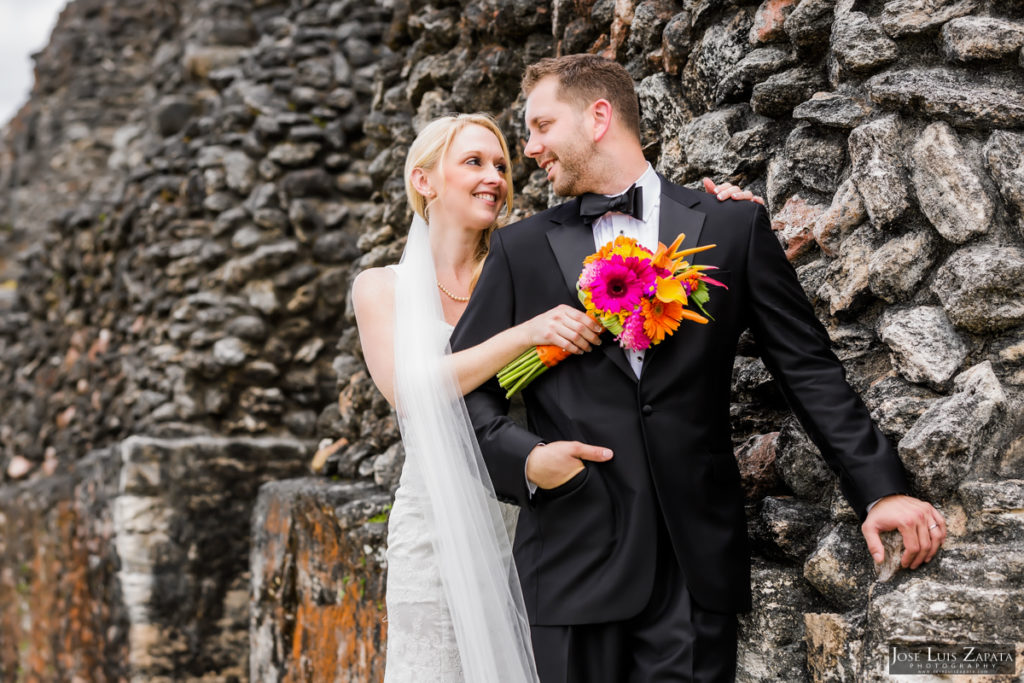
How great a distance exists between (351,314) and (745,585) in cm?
329

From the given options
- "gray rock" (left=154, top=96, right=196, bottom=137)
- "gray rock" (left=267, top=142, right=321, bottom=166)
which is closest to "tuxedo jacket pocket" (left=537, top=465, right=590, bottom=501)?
"gray rock" (left=267, top=142, right=321, bottom=166)

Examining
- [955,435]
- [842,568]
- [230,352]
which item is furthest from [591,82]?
[230,352]

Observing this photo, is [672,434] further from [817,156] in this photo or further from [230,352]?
[230,352]

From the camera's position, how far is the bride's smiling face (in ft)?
10.5

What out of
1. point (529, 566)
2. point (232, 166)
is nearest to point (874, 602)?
A: point (529, 566)

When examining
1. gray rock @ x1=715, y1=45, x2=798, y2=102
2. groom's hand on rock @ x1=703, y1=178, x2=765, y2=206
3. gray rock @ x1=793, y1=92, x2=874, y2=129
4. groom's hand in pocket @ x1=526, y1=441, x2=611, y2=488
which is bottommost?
groom's hand in pocket @ x1=526, y1=441, x2=611, y2=488

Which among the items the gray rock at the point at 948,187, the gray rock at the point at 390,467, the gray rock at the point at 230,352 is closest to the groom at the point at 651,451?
the gray rock at the point at 948,187

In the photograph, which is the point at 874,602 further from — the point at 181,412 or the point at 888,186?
the point at 181,412

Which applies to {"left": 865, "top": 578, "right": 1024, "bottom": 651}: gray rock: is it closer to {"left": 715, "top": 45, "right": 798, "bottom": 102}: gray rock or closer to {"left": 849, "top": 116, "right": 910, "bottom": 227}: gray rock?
{"left": 849, "top": 116, "right": 910, "bottom": 227}: gray rock

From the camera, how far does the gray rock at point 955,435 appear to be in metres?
2.18

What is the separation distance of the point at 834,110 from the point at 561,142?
2.37 ft

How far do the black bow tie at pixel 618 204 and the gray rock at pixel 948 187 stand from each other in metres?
0.66

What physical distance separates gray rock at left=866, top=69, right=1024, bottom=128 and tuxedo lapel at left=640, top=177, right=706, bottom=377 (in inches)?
21.4

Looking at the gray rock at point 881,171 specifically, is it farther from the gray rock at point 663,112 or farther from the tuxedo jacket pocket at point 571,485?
the tuxedo jacket pocket at point 571,485
